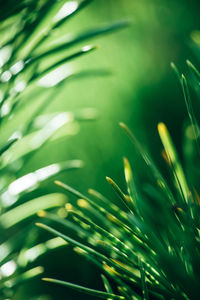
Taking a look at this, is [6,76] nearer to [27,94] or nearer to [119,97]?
[27,94]

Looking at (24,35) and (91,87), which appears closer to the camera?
(24,35)

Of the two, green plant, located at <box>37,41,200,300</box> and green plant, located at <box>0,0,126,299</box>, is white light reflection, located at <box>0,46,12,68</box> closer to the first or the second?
green plant, located at <box>0,0,126,299</box>

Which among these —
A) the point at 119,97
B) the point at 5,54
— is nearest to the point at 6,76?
the point at 5,54

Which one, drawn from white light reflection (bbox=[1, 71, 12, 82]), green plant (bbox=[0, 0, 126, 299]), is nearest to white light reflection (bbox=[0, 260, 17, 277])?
green plant (bbox=[0, 0, 126, 299])

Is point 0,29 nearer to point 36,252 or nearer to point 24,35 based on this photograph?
point 24,35

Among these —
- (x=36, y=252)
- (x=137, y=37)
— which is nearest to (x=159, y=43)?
(x=137, y=37)

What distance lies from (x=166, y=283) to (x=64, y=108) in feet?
0.96

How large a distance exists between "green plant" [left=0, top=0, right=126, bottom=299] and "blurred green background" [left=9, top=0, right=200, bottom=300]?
0.17ft

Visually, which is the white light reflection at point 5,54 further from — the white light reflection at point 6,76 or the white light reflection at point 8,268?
the white light reflection at point 8,268

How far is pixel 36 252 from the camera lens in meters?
0.31

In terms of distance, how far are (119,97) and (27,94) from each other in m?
0.14

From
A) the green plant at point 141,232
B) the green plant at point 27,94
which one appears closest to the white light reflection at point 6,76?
the green plant at point 27,94

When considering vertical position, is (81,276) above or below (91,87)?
below

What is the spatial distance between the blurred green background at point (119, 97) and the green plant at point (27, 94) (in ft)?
0.17
